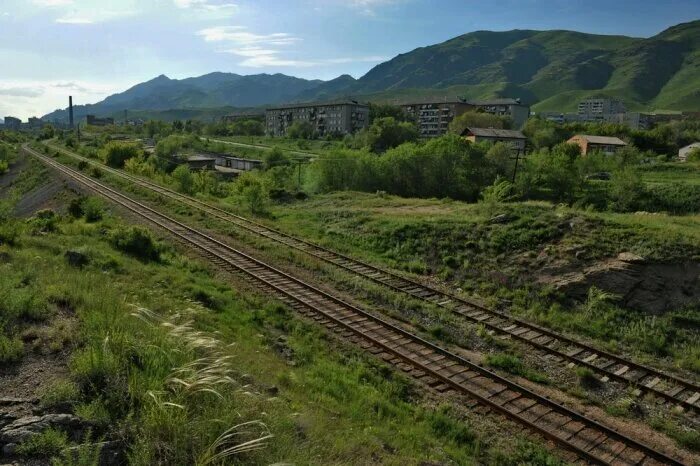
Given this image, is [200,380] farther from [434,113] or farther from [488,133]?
[434,113]

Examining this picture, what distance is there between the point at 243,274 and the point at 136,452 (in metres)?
13.0

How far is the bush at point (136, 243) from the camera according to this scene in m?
18.4

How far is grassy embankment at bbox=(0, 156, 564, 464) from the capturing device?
18.6 feet

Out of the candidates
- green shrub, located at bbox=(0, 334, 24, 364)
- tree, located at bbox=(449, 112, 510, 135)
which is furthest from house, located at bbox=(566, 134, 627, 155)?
green shrub, located at bbox=(0, 334, 24, 364)

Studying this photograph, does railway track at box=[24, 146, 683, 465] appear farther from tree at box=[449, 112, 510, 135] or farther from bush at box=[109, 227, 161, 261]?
tree at box=[449, 112, 510, 135]

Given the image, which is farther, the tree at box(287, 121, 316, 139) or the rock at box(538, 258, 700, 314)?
the tree at box(287, 121, 316, 139)

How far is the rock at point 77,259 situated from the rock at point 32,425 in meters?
9.37

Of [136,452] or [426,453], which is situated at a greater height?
[136,452]

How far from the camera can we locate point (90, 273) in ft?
42.8

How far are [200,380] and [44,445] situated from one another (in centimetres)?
179

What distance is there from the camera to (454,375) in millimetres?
11125

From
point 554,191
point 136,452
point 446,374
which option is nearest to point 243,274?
point 446,374

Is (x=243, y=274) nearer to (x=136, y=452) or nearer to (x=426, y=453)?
(x=426, y=453)

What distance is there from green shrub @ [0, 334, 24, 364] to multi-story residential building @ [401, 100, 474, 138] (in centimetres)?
14897
